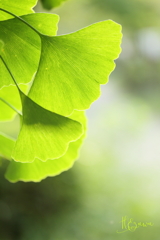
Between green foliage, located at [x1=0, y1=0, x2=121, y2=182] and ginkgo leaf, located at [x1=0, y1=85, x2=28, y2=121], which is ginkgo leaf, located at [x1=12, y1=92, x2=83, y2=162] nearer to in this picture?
green foliage, located at [x1=0, y1=0, x2=121, y2=182]

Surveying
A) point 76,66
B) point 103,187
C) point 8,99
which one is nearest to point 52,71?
point 76,66

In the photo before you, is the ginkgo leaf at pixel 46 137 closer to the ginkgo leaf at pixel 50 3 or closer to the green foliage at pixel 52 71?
the green foliage at pixel 52 71

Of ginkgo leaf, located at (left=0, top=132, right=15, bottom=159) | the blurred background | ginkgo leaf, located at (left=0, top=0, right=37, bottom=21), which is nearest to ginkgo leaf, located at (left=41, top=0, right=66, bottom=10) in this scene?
ginkgo leaf, located at (left=0, top=0, right=37, bottom=21)

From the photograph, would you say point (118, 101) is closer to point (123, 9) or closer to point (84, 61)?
point (123, 9)

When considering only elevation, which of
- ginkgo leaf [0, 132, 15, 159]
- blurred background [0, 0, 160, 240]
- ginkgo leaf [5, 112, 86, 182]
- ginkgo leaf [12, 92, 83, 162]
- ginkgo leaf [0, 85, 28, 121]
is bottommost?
blurred background [0, 0, 160, 240]

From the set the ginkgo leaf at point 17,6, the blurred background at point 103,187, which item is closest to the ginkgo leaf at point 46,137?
the ginkgo leaf at point 17,6
